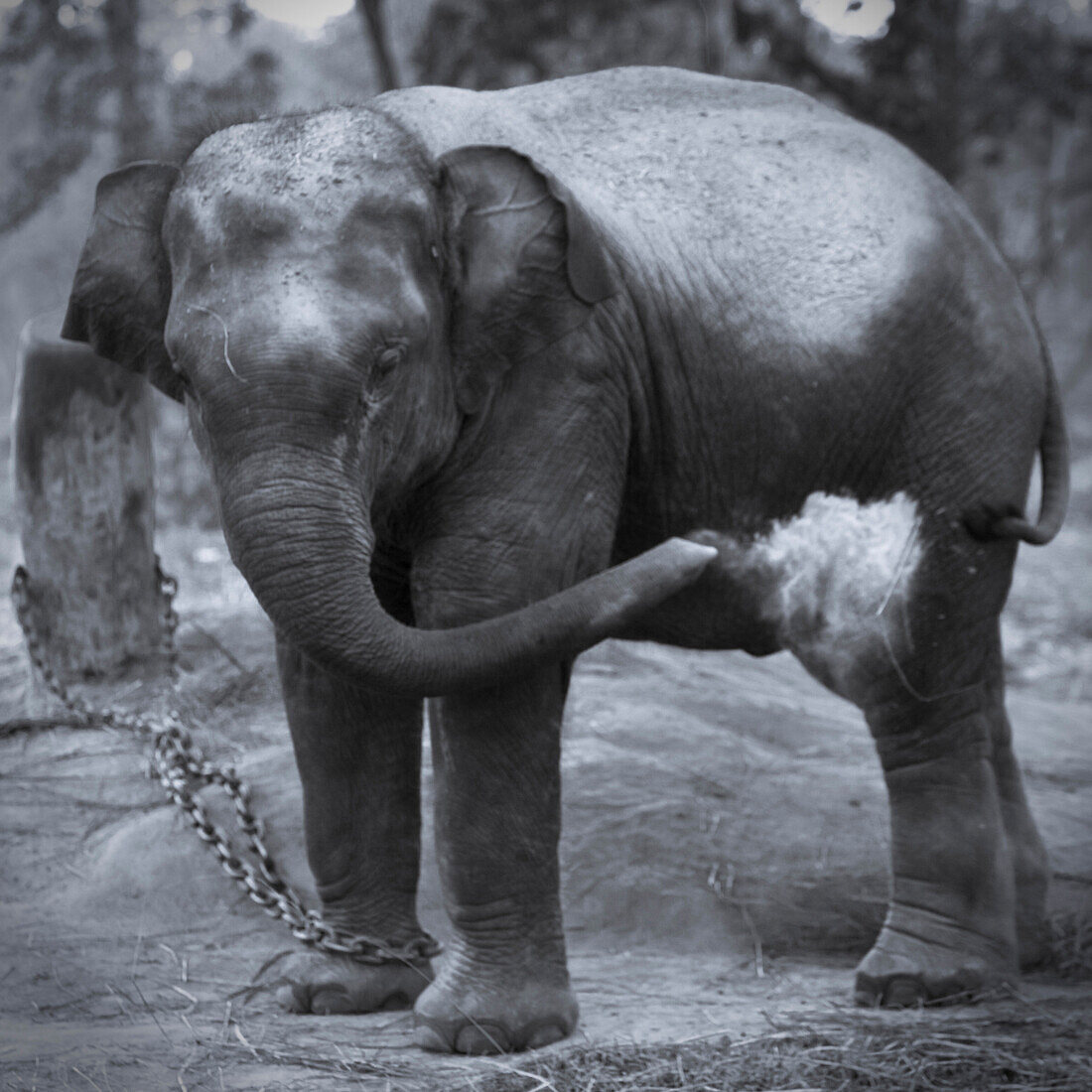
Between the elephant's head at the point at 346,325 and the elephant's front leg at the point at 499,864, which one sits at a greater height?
the elephant's head at the point at 346,325

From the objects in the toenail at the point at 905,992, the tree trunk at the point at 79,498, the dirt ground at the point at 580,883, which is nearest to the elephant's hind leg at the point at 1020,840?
the dirt ground at the point at 580,883

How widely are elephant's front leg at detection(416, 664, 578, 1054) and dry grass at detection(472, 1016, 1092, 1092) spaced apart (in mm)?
213

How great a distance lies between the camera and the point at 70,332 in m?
3.80

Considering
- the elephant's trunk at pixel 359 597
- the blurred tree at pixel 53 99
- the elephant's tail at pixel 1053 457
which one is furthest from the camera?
the blurred tree at pixel 53 99

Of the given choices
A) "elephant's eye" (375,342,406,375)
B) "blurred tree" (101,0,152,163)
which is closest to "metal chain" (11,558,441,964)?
"elephant's eye" (375,342,406,375)

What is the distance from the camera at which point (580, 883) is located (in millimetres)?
4988

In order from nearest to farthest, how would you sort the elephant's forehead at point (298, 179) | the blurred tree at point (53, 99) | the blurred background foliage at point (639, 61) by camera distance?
the elephant's forehead at point (298, 179) → the blurred background foliage at point (639, 61) → the blurred tree at point (53, 99)

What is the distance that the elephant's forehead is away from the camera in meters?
3.28

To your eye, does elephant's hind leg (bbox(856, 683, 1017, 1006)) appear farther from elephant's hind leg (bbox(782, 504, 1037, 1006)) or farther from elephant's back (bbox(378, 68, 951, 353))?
elephant's back (bbox(378, 68, 951, 353))

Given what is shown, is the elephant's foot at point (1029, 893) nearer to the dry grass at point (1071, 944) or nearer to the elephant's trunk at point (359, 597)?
the dry grass at point (1071, 944)

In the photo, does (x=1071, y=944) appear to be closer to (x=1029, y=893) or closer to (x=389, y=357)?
(x=1029, y=893)

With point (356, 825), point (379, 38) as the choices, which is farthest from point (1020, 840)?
point (379, 38)

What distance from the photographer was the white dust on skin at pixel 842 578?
416 cm

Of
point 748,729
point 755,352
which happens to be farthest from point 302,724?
point 748,729
